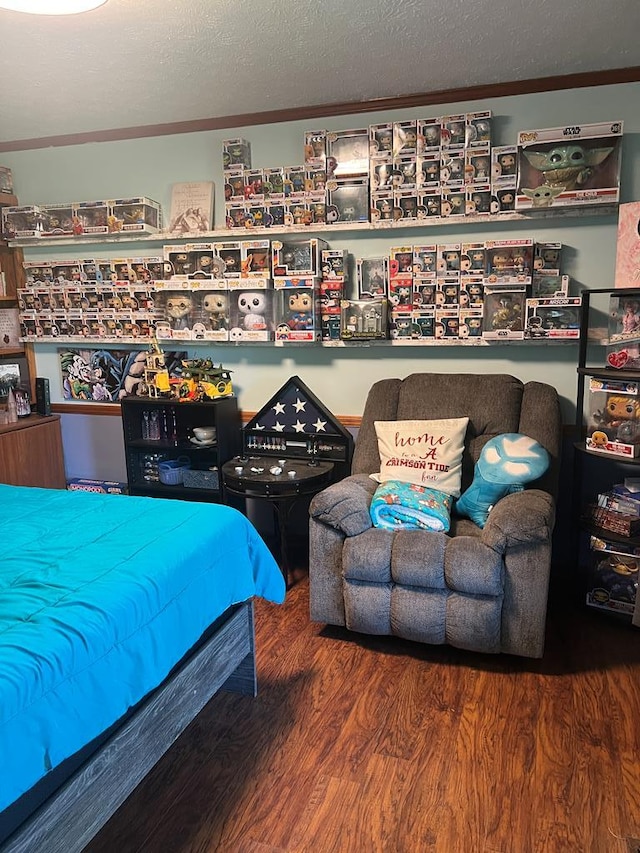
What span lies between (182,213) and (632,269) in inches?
94.7

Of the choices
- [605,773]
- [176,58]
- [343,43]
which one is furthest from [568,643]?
[176,58]

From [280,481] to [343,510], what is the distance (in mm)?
528

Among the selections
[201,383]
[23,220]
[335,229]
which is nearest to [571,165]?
[335,229]

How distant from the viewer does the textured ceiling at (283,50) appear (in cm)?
228

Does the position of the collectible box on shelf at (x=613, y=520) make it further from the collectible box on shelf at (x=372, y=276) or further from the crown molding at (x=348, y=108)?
the crown molding at (x=348, y=108)

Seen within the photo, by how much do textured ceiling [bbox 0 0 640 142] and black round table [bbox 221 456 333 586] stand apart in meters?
1.85

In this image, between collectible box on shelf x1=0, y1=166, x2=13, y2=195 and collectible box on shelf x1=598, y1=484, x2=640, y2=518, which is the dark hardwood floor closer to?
collectible box on shelf x1=598, y1=484, x2=640, y2=518

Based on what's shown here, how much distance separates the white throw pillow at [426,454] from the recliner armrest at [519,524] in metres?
0.43

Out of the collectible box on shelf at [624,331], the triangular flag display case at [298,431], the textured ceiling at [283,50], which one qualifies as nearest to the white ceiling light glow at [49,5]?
the textured ceiling at [283,50]

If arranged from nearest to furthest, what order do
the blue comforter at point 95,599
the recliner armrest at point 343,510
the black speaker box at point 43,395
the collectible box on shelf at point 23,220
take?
the blue comforter at point 95,599 → the recliner armrest at point 343,510 → the collectible box on shelf at point 23,220 → the black speaker box at point 43,395

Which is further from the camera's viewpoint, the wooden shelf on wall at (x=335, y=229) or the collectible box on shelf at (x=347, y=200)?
the collectible box on shelf at (x=347, y=200)

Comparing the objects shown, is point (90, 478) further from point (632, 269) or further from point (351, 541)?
point (632, 269)

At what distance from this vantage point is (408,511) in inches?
103

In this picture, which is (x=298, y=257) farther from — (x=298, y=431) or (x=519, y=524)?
(x=519, y=524)
